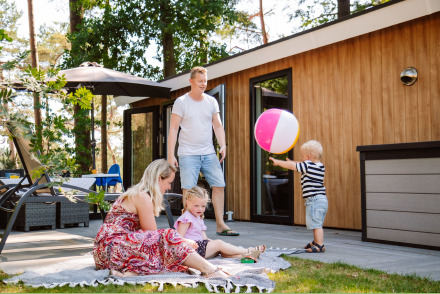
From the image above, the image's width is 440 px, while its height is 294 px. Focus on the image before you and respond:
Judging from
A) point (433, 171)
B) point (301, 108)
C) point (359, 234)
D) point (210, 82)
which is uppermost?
point (210, 82)

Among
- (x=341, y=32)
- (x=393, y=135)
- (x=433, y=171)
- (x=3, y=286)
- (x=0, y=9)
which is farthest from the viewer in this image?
(x=0, y=9)

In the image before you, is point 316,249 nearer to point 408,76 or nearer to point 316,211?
point 316,211

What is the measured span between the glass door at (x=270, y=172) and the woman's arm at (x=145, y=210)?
3556mm

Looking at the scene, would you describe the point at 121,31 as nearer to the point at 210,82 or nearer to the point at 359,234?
the point at 210,82

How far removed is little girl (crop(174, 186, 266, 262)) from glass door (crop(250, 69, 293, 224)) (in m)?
2.92

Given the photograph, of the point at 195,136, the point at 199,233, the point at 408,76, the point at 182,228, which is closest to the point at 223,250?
the point at 199,233

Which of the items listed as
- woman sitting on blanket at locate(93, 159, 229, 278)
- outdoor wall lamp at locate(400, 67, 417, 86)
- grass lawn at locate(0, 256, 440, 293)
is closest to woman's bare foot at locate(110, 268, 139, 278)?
woman sitting on blanket at locate(93, 159, 229, 278)

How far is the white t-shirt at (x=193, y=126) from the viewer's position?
4.97 metres

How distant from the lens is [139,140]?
10.3 meters

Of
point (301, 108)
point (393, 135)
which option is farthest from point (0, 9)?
point (393, 135)

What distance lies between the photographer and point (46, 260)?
3.68 m

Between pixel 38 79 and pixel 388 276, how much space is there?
2312 millimetres

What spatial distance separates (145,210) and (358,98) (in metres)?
3.37

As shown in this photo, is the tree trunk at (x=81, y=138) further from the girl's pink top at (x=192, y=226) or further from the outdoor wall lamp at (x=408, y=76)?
the girl's pink top at (x=192, y=226)
